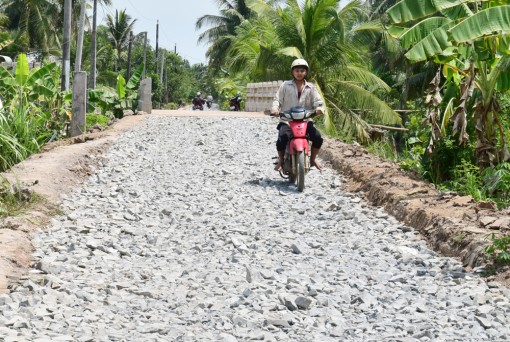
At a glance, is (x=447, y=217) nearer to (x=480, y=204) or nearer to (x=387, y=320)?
(x=480, y=204)

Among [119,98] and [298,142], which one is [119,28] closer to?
[119,98]

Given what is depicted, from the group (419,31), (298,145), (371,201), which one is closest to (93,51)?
(298,145)

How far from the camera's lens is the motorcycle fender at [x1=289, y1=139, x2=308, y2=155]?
989 cm

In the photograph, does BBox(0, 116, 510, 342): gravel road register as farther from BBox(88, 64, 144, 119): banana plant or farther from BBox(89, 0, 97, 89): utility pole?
BBox(89, 0, 97, 89): utility pole

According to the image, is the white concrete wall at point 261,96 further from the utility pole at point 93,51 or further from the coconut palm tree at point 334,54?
the utility pole at point 93,51

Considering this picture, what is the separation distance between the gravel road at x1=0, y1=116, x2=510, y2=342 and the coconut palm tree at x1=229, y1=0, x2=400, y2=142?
15.1 m

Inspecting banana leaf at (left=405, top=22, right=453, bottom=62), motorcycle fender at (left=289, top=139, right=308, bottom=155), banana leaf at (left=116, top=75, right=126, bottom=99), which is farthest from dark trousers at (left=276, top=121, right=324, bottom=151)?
banana leaf at (left=116, top=75, right=126, bottom=99)

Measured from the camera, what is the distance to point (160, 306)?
16.5 ft

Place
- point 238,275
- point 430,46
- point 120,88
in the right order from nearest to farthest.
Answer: point 238,275 → point 430,46 → point 120,88

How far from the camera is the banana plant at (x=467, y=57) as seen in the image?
30.1 ft

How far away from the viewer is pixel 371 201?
953 cm

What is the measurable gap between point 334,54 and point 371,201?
16.9 meters

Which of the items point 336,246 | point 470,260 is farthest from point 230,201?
point 470,260

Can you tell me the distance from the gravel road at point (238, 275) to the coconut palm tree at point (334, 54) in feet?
49.6
